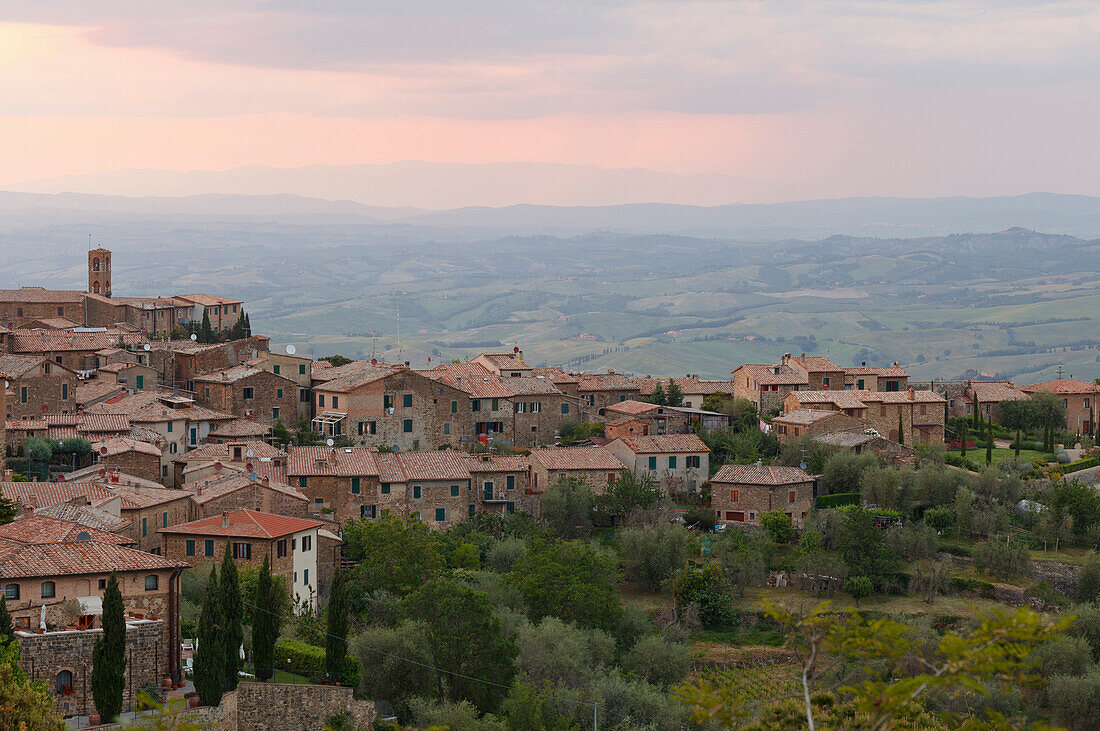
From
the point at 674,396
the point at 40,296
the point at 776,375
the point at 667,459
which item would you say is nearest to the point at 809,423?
the point at 776,375

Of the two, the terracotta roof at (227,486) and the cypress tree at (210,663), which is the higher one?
the terracotta roof at (227,486)

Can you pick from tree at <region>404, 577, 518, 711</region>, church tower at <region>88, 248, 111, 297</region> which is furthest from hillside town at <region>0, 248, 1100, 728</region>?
church tower at <region>88, 248, 111, 297</region>

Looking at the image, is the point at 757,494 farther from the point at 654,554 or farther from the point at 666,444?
the point at 654,554

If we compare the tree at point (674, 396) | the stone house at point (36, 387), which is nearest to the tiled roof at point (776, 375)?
the tree at point (674, 396)

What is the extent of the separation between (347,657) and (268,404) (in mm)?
29796

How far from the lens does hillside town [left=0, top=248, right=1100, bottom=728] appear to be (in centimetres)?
3938

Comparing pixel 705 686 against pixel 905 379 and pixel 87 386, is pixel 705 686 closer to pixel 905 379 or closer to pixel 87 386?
pixel 87 386

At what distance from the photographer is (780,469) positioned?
5778 cm

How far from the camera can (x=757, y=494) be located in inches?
2201

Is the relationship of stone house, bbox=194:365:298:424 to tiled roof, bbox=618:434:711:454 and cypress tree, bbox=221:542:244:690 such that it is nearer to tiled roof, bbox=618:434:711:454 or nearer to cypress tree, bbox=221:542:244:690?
tiled roof, bbox=618:434:711:454

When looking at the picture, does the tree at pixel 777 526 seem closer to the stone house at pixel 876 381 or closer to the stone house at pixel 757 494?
the stone house at pixel 757 494

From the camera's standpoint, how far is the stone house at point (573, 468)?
2210 inches

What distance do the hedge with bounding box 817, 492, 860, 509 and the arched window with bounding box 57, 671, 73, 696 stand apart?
35.9 metres

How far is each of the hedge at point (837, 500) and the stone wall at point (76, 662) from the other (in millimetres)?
34249
